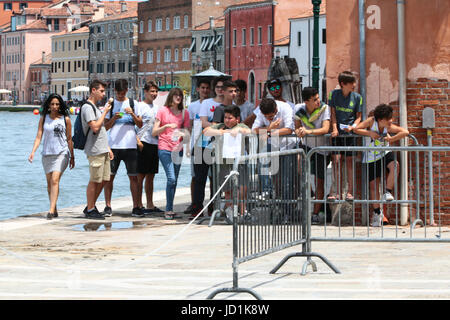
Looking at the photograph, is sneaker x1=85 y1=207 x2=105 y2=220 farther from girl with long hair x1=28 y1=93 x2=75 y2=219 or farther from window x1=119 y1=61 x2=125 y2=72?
window x1=119 y1=61 x2=125 y2=72

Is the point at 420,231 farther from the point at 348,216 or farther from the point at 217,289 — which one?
the point at 217,289

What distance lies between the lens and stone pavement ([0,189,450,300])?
29.1 feet

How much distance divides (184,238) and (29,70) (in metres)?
185

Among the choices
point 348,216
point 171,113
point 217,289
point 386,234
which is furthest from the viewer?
point 171,113

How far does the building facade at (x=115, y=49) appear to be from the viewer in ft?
504

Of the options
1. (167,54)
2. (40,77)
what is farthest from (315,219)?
(40,77)

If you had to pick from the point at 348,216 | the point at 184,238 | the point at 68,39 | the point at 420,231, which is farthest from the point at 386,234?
the point at 68,39

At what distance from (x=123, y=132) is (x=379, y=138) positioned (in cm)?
375

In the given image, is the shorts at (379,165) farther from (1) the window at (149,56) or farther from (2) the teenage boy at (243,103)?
(1) the window at (149,56)

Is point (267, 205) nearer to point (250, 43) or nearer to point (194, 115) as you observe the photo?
point (194, 115)

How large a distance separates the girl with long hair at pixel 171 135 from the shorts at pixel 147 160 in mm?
366

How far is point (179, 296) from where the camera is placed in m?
8.62

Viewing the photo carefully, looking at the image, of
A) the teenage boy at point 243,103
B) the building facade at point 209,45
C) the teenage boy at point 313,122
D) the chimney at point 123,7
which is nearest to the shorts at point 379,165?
the teenage boy at point 313,122

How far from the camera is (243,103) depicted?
597 inches
